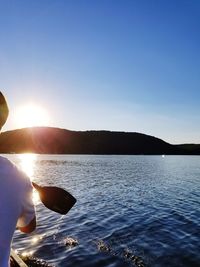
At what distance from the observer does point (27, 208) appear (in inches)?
150

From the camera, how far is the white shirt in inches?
133

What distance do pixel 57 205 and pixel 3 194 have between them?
1.14m

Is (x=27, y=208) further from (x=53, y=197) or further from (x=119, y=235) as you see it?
(x=119, y=235)

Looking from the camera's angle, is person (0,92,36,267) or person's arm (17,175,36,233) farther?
person's arm (17,175,36,233)

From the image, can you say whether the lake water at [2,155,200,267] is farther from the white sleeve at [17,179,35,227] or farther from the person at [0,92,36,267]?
the person at [0,92,36,267]

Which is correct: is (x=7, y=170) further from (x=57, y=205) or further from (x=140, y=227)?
(x=140, y=227)

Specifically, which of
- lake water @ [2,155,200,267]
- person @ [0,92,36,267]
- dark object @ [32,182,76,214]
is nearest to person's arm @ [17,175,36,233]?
person @ [0,92,36,267]

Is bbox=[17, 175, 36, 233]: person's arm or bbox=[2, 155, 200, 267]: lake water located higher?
bbox=[17, 175, 36, 233]: person's arm

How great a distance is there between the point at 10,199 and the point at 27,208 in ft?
1.25

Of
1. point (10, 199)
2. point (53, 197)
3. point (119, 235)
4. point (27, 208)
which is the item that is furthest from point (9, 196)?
point (119, 235)

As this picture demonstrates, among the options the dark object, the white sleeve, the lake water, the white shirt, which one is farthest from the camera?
the lake water

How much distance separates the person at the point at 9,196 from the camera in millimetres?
3396

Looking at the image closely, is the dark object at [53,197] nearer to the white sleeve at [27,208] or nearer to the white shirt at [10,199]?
the white sleeve at [27,208]

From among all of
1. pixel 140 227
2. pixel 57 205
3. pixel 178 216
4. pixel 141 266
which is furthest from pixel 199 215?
pixel 57 205
